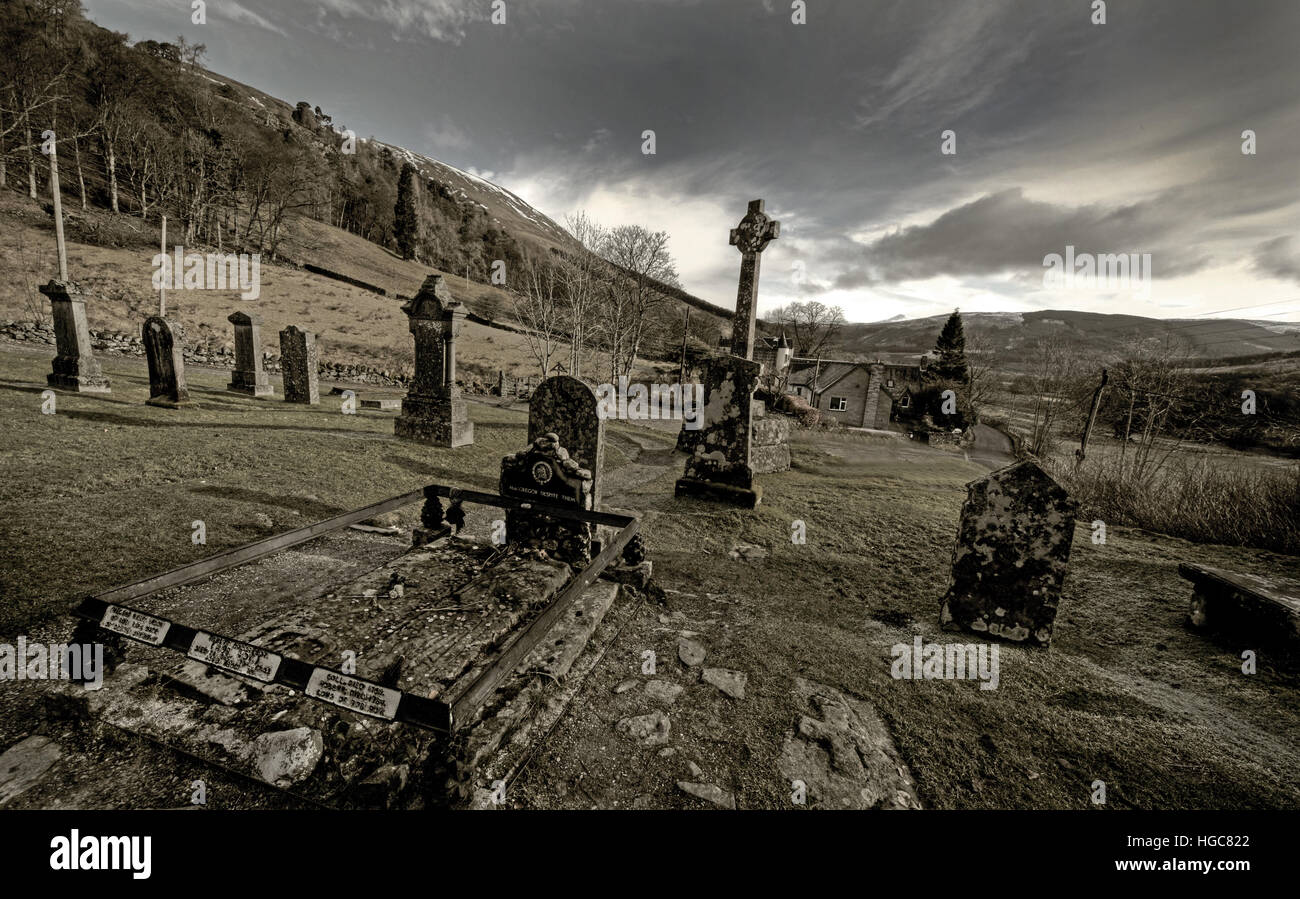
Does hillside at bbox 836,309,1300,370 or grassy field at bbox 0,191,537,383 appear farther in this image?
hillside at bbox 836,309,1300,370

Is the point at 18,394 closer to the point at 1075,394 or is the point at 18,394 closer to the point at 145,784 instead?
the point at 145,784

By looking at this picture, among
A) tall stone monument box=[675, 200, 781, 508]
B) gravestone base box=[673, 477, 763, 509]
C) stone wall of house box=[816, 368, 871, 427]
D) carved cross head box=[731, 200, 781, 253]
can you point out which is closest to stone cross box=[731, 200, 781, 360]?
carved cross head box=[731, 200, 781, 253]

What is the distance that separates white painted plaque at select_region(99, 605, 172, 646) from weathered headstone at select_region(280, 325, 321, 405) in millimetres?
13610

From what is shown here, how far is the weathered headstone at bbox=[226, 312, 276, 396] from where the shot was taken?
14.0 metres

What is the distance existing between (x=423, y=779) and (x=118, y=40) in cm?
6603

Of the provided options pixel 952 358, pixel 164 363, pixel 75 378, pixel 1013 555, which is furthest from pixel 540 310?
pixel 952 358

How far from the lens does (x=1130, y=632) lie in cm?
448

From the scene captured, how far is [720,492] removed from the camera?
26.7 ft

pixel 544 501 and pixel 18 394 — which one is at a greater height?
pixel 18 394

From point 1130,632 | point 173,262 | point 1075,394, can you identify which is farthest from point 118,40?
point 1075,394

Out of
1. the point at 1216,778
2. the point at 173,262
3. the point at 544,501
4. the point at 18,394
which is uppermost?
the point at 173,262

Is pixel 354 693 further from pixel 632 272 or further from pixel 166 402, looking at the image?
pixel 632 272

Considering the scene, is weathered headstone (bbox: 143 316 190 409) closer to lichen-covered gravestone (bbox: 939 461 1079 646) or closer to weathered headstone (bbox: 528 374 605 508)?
weathered headstone (bbox: 528 374 605 508)
